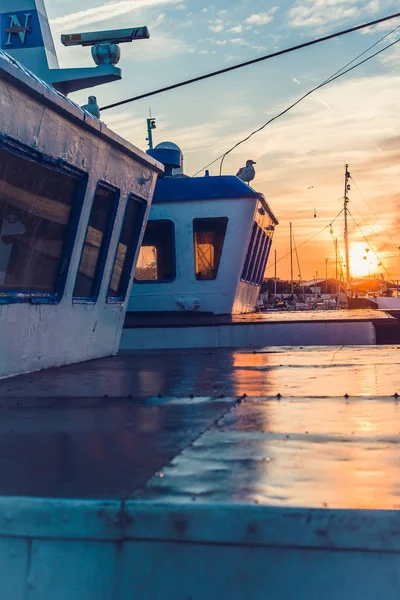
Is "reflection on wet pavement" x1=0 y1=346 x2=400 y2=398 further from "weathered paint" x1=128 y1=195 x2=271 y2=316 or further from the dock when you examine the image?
"weathered paint" x1=128 y1=195 x2=271 y2=316

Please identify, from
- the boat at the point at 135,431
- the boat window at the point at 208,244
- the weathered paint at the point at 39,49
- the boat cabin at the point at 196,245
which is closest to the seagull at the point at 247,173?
the boat cabin at the point at 196,245

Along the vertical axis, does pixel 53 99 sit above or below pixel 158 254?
above

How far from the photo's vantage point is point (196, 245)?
15.3 m

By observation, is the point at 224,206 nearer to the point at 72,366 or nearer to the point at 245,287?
the point at 245,287

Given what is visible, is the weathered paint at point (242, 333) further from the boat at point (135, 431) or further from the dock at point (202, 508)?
the dock at point (202, 508)

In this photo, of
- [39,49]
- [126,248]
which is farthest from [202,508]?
[39,49]

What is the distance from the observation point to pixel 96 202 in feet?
27.7

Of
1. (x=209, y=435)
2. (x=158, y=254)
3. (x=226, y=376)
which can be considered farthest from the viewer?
(x=158, y=254)

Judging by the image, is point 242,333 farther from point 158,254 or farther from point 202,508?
point 202,508

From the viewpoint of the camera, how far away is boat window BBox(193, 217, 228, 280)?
15.2m

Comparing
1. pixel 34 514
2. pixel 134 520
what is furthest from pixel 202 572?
pixel 34 514

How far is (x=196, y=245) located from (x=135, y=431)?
37.6 feet

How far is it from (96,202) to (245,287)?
866cm

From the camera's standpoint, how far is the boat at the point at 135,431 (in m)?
2.33
